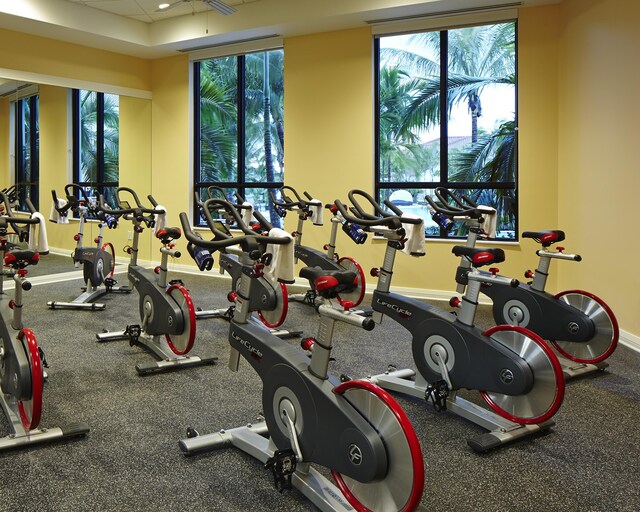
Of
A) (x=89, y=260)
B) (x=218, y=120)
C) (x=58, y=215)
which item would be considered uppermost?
(x=218, y=120)

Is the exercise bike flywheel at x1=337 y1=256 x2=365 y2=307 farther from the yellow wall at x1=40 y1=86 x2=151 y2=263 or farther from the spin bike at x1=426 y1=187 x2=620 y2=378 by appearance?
the yellow wall at x1=40 y1=86 x2=151 y2=263

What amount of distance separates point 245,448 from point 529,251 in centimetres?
453

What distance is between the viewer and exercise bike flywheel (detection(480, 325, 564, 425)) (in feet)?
8.30

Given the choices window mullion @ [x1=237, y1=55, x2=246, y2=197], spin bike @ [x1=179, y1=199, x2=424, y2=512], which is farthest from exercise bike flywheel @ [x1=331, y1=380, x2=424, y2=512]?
window mullion @ [x1=237, y1=55, x2=246, y2=197]

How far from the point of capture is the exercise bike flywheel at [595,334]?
350 centimetres

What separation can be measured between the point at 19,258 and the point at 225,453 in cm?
141

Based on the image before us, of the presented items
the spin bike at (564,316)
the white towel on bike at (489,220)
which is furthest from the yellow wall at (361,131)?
the white towel on bike at (489,220)

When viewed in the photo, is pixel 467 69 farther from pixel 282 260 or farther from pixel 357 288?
pixel 282 260

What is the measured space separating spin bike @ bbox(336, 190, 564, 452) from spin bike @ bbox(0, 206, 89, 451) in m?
1.70

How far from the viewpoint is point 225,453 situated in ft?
8.25

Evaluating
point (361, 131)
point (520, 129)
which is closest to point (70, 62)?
point (361, 131)

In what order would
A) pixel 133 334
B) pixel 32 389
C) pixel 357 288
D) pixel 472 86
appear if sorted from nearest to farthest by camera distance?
pixel 32 389, pixel 133 334, pixel 357 288, pixel 472 86

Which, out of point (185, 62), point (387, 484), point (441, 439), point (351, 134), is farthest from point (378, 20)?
point (387, 484)

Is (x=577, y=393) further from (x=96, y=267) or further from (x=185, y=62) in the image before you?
(x=185, y=62)
